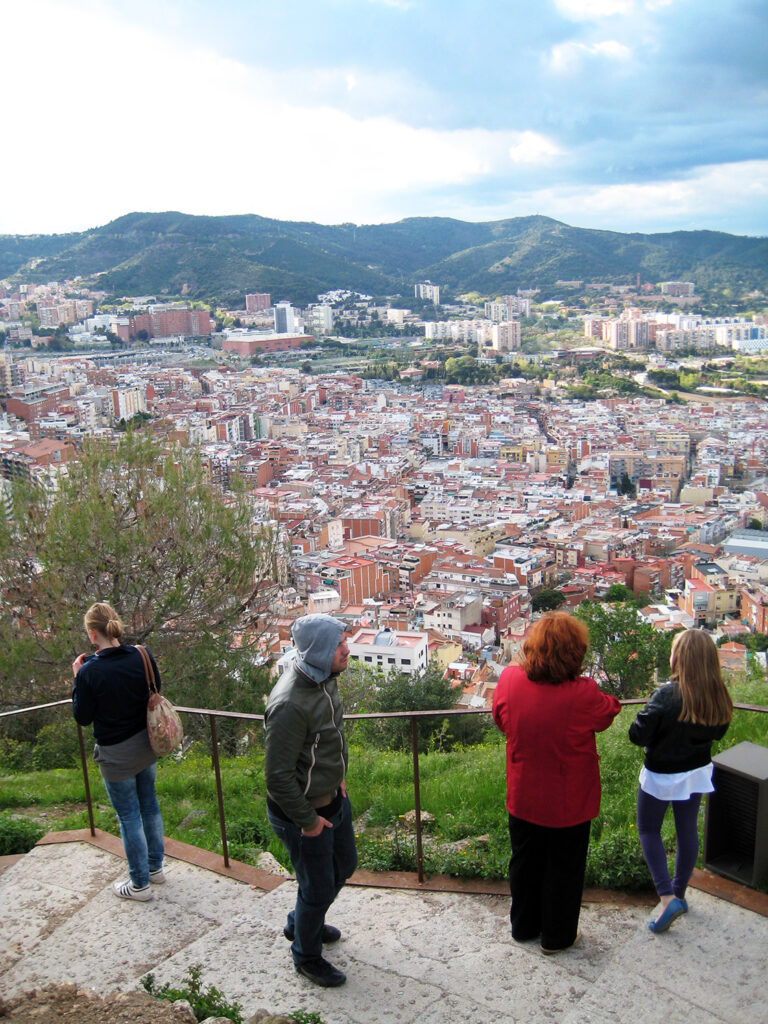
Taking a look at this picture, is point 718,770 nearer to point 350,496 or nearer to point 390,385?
point 350,496

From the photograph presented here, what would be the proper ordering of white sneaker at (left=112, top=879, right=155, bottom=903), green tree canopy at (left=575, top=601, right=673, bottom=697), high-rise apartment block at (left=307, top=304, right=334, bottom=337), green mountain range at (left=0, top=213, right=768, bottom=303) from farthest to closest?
green mountain range at (left=0, top=213, right=768, bottom=303) → high-rise apartment block at (left=307, top=304, right=334, bottom=337) → green tree canopy at (left=575, top=601, right=673, bottom=697) → white sneaker at (left=112, top=879, right=155, bottom=903)

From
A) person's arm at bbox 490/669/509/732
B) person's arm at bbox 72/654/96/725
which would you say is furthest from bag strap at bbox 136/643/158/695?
person's arm at bbox 490/669/509/732

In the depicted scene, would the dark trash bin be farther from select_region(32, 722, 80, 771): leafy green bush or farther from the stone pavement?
select_region(32, 722, 80, 771): leafy green bush

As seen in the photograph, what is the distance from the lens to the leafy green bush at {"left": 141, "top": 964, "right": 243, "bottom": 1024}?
1.96 meters

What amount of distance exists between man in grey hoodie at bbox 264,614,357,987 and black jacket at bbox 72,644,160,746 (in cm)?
57

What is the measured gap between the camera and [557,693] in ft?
6.54

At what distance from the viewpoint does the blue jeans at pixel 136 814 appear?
2.48 metres

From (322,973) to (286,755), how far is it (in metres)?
0.58

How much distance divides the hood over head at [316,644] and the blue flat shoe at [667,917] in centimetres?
107

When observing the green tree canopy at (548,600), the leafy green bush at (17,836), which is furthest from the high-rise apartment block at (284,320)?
the leafy green bush at (17,836)

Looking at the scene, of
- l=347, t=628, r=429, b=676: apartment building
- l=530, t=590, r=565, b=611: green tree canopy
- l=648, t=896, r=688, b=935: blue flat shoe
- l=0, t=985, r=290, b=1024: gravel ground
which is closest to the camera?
l=0, t=985, r=290, b=1024: gravel ground

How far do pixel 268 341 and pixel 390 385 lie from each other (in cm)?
2031

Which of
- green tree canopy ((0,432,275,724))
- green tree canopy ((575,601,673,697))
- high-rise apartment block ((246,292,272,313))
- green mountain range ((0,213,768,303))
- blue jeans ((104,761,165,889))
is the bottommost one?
green tree canopy ((575,601,673,697))

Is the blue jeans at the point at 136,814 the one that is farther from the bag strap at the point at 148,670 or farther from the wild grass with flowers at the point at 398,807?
the wild grass with flowers at the point at 398,807
